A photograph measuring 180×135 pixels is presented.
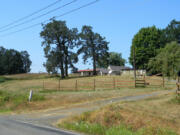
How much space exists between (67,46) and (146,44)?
75.7 ft

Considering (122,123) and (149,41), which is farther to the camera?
(149,41)

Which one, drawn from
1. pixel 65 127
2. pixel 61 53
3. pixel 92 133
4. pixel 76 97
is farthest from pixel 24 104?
pixel 61 53

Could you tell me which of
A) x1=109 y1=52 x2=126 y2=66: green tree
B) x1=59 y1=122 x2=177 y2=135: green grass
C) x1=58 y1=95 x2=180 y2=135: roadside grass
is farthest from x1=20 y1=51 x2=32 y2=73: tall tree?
x1=59 y1=122 x2=177 y2=135: green grass

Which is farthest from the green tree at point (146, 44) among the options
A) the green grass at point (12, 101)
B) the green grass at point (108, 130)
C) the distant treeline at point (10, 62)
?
the distant treeline at point (10, 62)

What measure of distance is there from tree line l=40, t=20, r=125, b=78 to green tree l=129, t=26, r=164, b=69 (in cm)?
1061

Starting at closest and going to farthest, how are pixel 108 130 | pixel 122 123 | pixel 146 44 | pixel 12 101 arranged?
pixel 108 130
pixel 122 123
pixel 12 101
pixel 146 44

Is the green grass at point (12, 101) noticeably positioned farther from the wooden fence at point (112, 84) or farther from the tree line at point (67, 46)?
the tree line at point (67, 46)

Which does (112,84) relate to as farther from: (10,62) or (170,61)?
(10,62)

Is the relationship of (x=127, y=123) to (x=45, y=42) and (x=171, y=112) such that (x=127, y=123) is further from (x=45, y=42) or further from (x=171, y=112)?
(x=45, y=42)

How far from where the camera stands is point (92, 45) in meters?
69.4

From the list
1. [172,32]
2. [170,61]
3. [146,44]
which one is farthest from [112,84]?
[172,32]

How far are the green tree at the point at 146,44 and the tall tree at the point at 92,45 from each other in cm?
1058

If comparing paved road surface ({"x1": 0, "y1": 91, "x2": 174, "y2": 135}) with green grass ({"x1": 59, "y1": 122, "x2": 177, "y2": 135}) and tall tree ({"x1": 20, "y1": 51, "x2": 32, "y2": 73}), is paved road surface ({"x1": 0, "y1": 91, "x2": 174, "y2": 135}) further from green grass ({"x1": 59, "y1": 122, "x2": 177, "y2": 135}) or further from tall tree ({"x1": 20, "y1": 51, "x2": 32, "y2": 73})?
tall tree ({"x1": 20, "y1": 51, "x2": 32, "y2": 73})

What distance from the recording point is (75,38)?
67.2m
